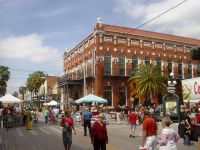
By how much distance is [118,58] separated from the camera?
48375mm

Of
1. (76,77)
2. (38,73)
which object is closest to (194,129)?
(76,77)

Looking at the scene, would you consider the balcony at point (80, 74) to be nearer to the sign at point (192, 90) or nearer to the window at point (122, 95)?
the window at point (122, 95)

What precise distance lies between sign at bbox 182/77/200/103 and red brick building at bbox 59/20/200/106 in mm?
8323

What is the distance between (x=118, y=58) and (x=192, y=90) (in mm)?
10932

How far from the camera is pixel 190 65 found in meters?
56.3

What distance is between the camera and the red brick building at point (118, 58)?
1854 inches

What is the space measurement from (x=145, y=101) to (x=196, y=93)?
9.16m

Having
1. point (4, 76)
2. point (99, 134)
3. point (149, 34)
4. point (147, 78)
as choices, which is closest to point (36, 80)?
point (4, 76)

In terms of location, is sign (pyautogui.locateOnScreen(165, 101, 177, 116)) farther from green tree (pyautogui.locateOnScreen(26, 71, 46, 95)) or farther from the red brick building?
green tree (pyautogui.locateOnScreen(26, 71, 46, 95))

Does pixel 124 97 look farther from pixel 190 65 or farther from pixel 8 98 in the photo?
pixel 8 98

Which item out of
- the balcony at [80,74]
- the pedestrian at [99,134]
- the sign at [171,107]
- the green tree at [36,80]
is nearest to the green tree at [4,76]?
the green tree at [36,80]

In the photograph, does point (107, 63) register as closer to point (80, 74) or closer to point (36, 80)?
point (80, 74)

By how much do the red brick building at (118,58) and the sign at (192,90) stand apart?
27.3 feet

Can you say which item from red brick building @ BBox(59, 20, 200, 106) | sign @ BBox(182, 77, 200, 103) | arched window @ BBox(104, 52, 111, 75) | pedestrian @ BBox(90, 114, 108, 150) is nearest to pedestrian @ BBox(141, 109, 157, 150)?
pedestrian @ BBox(90, 114, 108, 150)
